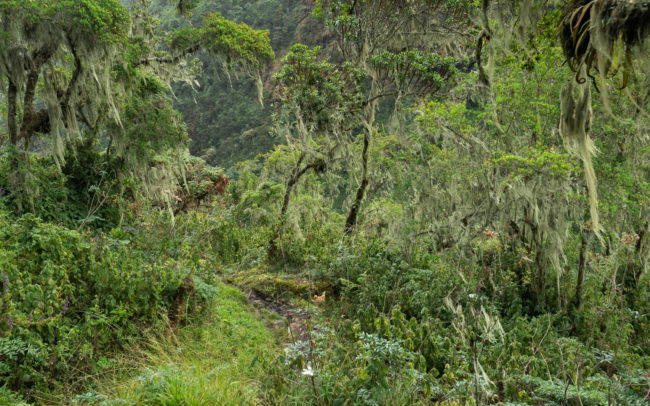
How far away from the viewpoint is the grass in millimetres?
2865

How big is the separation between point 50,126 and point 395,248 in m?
7.68

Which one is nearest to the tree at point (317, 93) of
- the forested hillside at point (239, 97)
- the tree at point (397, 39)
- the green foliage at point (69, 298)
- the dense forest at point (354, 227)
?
the dense forest at point (354, 227)

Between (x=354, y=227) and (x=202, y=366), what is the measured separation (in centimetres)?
670

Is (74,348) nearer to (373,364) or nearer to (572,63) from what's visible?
(373,364)

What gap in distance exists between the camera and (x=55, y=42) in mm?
6688

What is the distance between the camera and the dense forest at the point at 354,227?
3092mm

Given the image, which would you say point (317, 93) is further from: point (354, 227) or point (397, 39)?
point (354, 227)

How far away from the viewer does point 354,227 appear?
33.3 feet

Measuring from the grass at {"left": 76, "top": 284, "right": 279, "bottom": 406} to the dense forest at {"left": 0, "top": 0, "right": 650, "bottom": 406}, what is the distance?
0.10 feet

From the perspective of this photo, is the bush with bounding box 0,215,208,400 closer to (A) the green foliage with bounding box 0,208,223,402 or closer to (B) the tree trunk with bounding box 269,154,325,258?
(A) the green foliage with bounding box 0,208,223,402

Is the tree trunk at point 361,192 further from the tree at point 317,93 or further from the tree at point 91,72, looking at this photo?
the tree at point 91,72

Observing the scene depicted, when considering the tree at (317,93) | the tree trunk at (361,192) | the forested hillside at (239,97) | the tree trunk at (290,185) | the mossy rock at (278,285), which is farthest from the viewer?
the forested hillside at (239,97)

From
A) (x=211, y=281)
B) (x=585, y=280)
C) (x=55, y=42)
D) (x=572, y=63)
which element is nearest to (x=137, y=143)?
(x=55, y=42)

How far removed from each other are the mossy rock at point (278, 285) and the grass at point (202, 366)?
1.05 m
